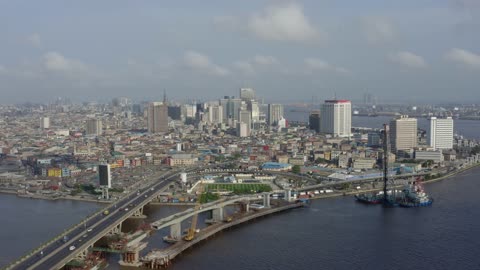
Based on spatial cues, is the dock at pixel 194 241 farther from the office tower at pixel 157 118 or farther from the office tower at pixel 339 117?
the office tower at pixel 157 118

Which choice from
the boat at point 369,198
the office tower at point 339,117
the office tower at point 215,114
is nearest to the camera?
the boat at point 369,198

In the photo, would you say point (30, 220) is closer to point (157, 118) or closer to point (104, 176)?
point (104, 176)

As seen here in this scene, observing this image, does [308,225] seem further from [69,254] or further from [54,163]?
[54,163]

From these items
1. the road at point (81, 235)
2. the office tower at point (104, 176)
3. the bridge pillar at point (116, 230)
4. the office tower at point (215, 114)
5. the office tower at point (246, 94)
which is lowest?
the bridge pillar at point (116, 230)

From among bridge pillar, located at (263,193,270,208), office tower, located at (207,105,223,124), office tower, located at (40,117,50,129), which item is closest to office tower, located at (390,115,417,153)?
bridge pillar, located at (263,193,270,208)

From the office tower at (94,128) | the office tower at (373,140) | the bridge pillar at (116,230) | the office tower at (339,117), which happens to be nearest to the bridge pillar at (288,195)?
the bridge pillar at (116,230)

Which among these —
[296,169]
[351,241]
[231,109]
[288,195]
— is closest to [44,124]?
[231,109]
